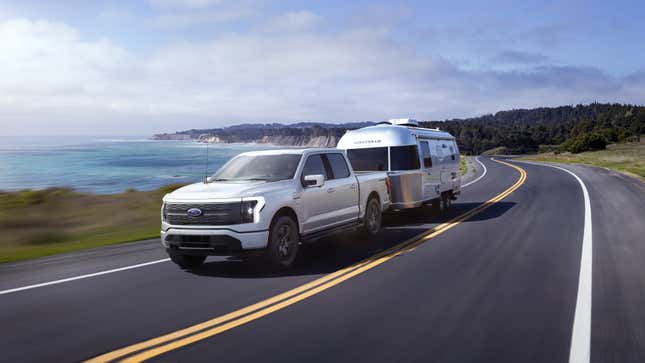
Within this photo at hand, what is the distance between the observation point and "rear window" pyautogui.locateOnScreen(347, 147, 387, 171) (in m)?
14.6

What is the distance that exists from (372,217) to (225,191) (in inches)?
178

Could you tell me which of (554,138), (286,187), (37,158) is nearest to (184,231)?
(286,187)

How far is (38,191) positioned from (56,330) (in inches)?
569

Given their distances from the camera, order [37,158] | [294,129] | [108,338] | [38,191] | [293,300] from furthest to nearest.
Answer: [37,158]
[294,129]
[38,191]
[293,300]
[108,338]

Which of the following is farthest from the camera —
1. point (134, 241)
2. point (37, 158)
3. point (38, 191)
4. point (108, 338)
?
point (37, 158)

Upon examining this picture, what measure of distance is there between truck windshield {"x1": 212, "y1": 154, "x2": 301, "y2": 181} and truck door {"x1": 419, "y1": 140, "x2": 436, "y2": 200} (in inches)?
239

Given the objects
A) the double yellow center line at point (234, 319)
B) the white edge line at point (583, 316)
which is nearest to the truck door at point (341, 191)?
the double yellow center line at point (234, 319)

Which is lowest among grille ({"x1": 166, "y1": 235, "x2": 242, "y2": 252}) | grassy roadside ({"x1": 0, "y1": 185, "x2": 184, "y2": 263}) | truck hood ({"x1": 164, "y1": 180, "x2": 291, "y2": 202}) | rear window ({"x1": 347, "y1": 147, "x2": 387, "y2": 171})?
grassy roadside ({"x1": 0, "y1": 185, "x2": 184, "y2": 263})

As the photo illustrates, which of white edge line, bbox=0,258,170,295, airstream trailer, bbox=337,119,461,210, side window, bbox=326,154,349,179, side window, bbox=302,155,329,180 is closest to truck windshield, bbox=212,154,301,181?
side window, bbox=302,155,329,180

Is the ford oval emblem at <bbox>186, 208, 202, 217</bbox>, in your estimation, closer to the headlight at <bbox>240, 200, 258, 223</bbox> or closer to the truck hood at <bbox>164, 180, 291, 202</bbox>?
the truck hood at <bbox>164, 180, 291, 202</bbox>

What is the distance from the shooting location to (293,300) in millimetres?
6762

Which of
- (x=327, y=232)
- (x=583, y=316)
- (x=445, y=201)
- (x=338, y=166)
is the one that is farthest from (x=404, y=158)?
(x=583, y=316)

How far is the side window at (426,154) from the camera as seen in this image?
15.3m

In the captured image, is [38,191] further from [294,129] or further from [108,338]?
[294,129]
